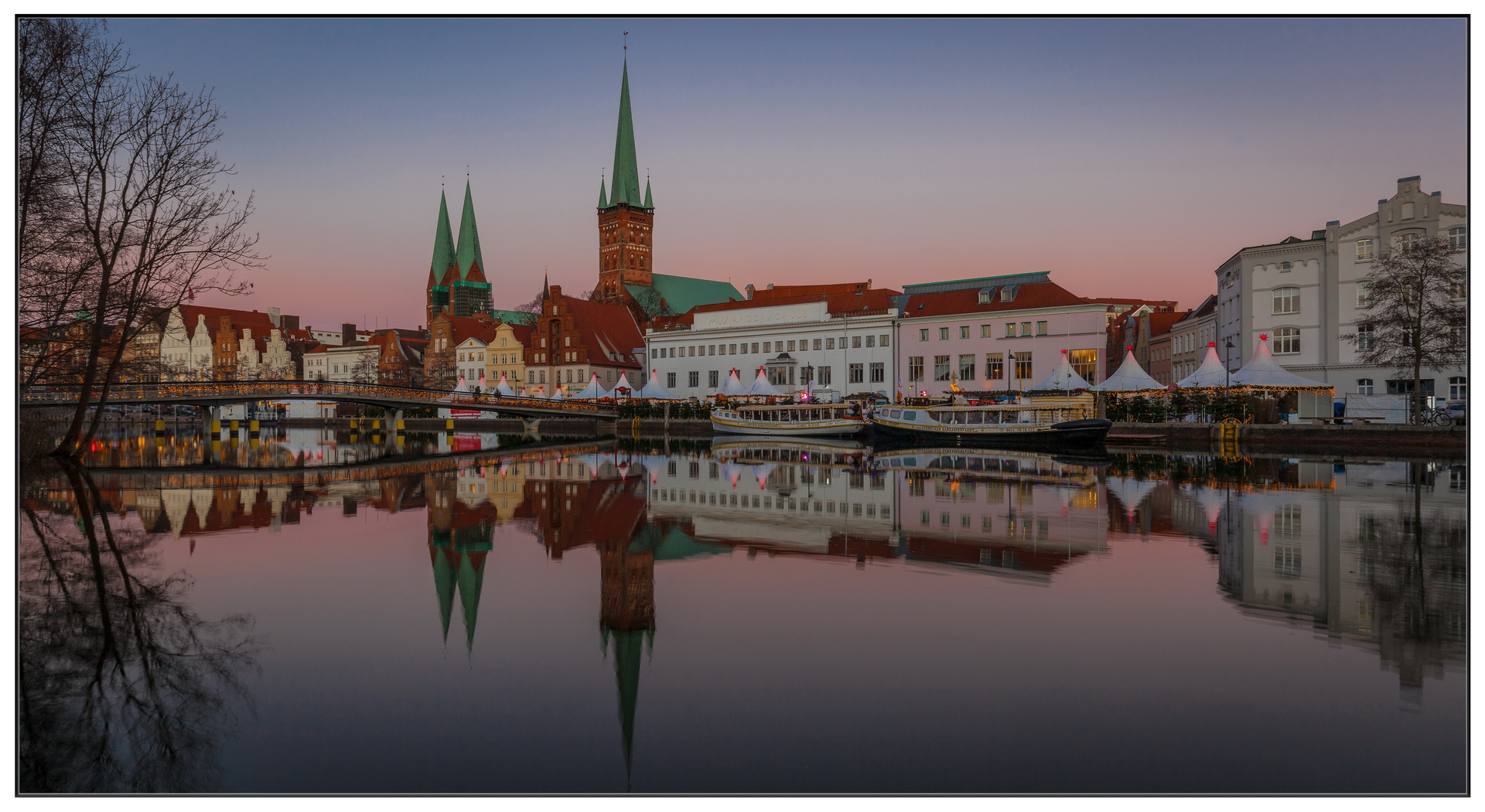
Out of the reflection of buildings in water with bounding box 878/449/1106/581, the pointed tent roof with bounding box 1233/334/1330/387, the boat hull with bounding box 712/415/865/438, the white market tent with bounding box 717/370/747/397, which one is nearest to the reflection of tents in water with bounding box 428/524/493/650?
the reflection of buildings in water with bounding box 878/449/1106/581

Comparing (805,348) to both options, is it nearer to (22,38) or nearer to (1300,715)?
(22,38)

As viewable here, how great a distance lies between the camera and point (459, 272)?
126m

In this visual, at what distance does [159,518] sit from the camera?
1748 cm

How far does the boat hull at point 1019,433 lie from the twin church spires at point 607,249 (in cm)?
7578

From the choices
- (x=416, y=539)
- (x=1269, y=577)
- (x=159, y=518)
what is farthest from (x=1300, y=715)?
(x=159, y=518)

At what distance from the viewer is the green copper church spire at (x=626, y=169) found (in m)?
126

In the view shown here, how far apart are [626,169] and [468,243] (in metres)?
23.2

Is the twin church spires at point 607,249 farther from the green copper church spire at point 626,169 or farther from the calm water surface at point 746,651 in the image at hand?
the calm water surface at point 746,651

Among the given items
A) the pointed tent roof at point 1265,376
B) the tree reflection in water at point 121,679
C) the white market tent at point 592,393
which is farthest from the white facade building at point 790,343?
the tree reflection in water at point 121,679

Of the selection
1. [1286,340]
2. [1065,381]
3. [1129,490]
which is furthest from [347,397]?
[1286,340]

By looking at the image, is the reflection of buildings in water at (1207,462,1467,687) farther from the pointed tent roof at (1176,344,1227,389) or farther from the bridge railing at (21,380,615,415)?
the bridge railing at (21,380,615,415)

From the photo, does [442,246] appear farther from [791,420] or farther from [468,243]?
[791,420]

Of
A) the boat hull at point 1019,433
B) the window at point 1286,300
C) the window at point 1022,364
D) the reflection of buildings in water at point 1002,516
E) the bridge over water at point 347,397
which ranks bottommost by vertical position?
the reflection of buildings in water at point 1002,516

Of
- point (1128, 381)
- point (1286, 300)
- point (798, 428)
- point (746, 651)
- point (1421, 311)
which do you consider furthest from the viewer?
point (798, 428)
